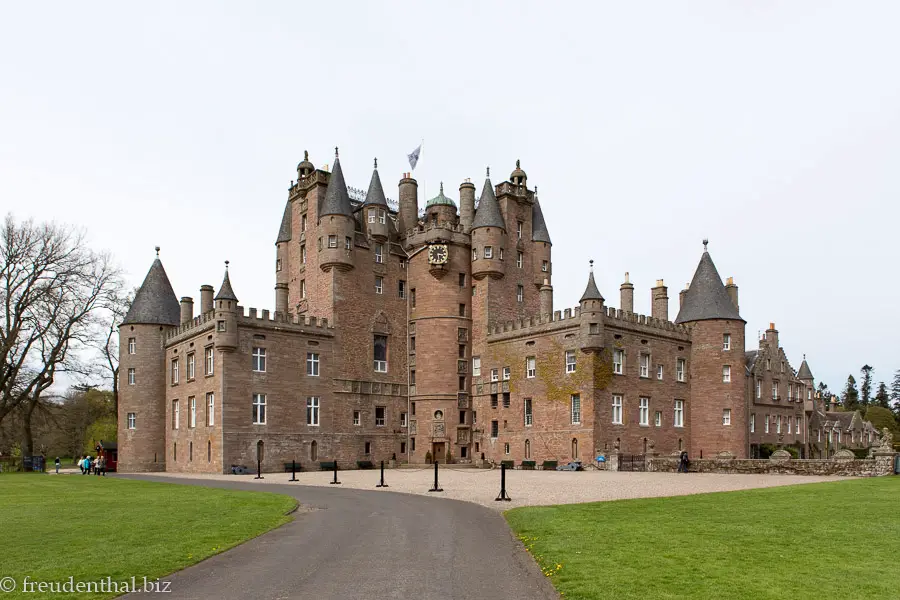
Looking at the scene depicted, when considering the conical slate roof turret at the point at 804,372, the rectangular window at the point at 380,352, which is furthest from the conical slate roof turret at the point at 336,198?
the conical slate roof turret at the point at 804,372

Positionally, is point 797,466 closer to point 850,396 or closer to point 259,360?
point 259,360

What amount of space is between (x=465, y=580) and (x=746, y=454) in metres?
50.0

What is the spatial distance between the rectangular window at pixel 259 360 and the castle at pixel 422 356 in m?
0.15

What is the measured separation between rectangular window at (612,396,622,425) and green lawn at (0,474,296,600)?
30333mm

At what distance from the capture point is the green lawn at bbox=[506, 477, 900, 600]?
10695 mm

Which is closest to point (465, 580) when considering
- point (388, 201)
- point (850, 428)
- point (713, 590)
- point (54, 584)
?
point (713, 590)

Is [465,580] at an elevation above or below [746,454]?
above

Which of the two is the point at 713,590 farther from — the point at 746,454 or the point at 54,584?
the point at 746,454

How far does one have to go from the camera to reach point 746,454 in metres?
56.5

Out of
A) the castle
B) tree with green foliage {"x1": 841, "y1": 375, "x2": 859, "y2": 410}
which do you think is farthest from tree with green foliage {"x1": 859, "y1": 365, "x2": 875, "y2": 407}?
the castle

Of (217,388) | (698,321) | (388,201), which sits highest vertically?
(388,201)

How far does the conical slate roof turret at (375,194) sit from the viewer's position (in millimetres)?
60562

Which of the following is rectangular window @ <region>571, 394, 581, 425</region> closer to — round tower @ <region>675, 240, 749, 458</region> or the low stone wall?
the low stone wall

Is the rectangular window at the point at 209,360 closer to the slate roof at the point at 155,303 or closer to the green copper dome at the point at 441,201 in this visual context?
the slate roof at the point at 155,303
